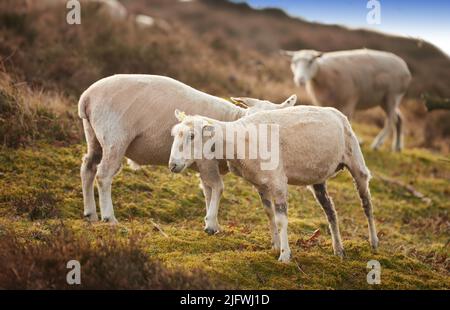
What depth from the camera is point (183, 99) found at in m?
8.73

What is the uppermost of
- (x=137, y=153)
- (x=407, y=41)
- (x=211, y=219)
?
(x=137, y=153)

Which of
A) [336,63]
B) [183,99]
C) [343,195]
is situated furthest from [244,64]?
[183,99]

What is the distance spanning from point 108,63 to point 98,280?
1142 cm

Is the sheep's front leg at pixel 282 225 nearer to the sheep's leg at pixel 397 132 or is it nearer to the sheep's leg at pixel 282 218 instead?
the sheep's leg at pixel 282 218

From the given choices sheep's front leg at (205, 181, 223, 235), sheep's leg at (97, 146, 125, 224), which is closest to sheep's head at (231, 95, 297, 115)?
sheep's front leg at (205, 181, 223, 235)

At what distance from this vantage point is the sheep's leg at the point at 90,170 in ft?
29.2

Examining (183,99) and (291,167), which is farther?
(183,99)

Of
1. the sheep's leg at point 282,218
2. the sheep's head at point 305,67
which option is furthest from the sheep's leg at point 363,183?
the sheep's head at point 305,67

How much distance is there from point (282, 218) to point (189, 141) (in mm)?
1345

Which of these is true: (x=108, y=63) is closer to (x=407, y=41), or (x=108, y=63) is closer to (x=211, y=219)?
(x=211, y=219)

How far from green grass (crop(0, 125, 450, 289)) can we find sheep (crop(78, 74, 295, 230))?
0.63 m

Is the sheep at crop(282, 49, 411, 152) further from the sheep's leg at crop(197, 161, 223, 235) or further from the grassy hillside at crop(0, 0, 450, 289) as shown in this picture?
the sheep's leg at crop(197, 161, 223, 235)

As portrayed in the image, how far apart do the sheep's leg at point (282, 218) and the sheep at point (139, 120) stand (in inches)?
42.4

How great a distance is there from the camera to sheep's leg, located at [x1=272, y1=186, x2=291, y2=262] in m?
7.49
